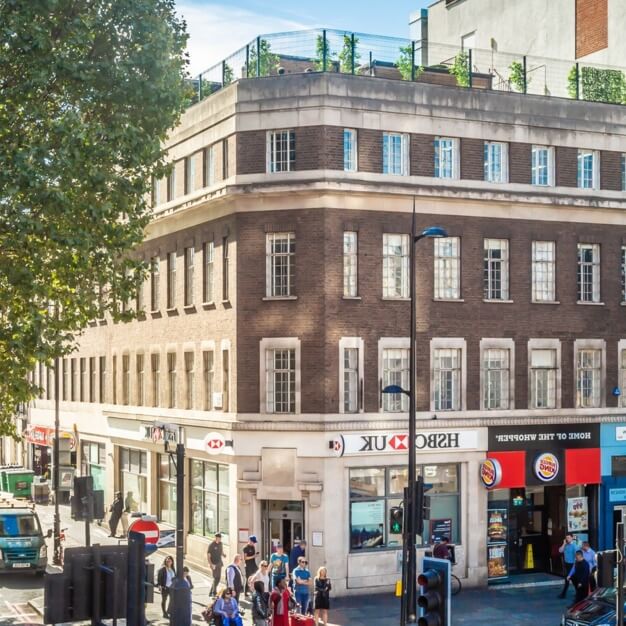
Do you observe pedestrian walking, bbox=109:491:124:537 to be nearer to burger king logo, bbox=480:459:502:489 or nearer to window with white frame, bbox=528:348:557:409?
burger king logo, bbox=480:459:502:489

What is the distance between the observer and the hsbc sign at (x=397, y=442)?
34375 millimetres

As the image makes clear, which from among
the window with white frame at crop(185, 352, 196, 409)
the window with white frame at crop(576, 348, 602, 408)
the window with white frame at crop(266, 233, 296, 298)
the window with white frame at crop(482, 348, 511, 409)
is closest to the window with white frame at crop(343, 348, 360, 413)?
the window with white frame at crop(266, 233, 296, 298)

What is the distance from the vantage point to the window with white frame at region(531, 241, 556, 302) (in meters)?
38.2

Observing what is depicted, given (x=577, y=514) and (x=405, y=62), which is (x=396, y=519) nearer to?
(x=577, y=514)

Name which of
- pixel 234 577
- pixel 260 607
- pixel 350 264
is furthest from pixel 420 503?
pixel 350 264

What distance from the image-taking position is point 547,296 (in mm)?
38375

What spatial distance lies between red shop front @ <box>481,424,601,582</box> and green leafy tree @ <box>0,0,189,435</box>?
1611 cm

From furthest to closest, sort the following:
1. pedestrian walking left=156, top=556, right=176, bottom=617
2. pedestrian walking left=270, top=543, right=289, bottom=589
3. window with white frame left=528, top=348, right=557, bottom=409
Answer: window with white frame left=528, top=348, right=557, bottom=409 < pedestrian walking left=270, top=543, right=289, bottom=589 < pedestrian walking left=156, top=556, right=176, bottom=617

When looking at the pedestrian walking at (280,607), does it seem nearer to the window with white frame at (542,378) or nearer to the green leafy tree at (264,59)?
the window with white frame at (542,378)

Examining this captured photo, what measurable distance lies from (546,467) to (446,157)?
1066 cm

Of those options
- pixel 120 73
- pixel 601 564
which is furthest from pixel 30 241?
pixel 601 564

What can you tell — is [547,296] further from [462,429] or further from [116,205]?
[116,205]

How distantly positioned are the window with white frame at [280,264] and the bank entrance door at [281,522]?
21.0 feet

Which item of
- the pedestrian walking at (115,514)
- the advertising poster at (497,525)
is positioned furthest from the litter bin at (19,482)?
the advertising poster at (497,525)
